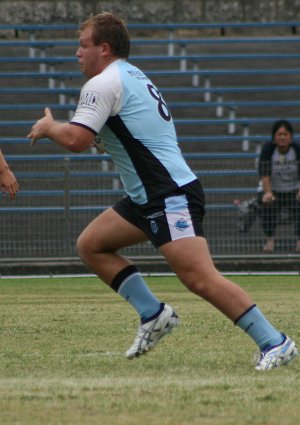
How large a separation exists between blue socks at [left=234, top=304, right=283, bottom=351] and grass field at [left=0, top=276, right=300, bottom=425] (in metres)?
0.18

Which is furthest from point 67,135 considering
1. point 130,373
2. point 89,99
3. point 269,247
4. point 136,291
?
point 269,247

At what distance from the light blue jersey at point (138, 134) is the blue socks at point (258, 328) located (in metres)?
0.82

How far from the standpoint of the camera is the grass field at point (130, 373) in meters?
5.50

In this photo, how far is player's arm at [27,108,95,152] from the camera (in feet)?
23.2

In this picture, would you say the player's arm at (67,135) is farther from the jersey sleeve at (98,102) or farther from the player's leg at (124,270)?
the player's leg at (124,270)

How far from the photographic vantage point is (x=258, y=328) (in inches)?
282

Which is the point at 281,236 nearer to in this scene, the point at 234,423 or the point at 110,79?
the point at 110,79

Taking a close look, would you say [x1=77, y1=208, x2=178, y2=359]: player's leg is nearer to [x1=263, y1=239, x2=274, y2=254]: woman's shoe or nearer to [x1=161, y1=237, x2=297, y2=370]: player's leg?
[x1=161, y1=237, x2=297, y2=370]: player's leg

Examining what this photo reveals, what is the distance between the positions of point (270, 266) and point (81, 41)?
10078mm

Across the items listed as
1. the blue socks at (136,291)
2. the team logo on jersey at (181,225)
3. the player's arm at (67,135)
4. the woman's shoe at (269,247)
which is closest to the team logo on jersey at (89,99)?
the player's arm at (67,135)

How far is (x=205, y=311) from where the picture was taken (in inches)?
445

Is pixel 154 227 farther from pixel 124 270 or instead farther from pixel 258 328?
pixel 258 328

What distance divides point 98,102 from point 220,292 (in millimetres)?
1238

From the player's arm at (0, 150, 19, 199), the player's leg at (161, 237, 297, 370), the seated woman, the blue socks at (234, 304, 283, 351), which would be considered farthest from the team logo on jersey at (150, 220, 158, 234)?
the seated woman
